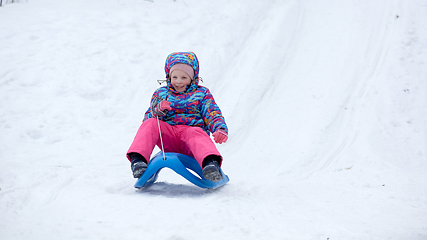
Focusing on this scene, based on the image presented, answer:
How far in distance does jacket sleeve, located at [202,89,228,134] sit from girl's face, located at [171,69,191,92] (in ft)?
0.64

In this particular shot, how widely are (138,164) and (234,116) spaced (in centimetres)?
264

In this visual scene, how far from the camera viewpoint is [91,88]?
15.6 feet

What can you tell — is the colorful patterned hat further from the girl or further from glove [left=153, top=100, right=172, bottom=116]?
glove [left=153, top=100, right=172, bottom=116]

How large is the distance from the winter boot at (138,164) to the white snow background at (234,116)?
0.53 feet

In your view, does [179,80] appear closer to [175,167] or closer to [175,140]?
[175,140]

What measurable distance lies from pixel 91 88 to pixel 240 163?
2301mm

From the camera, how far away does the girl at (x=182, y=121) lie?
2.43 m

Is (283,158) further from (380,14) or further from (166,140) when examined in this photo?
(380,14)

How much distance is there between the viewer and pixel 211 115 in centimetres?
276

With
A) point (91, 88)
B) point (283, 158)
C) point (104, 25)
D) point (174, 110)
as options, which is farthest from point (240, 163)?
point (104, 25)

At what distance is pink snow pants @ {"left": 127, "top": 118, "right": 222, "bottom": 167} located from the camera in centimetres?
241

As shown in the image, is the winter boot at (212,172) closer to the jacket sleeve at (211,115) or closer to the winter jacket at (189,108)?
the jacket sleeve at (211,115)

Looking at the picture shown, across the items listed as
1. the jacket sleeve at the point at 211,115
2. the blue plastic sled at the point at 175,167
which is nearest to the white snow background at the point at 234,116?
the blue plastic sled at the point at 175,167

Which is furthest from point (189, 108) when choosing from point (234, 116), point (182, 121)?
point (234, 116)
